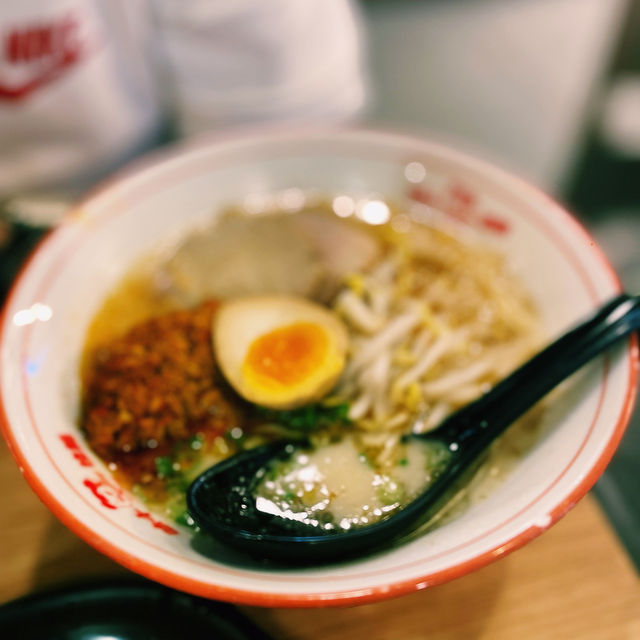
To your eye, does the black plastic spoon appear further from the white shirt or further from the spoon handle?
the white shirt

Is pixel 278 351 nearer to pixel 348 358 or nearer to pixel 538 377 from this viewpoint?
pixel 348 358

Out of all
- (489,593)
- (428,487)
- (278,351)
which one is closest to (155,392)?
(278,351)

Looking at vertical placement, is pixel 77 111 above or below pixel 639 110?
above

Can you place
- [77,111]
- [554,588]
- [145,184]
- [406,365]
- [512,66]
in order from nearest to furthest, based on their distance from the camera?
[554,588] < [406,365] < [145,184] < [77,111] < [512,66]

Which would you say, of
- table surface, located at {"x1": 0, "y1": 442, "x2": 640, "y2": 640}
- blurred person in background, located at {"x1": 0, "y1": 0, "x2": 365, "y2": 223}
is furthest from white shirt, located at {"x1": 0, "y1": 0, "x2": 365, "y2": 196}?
table surface, located at {"x1": 0, "y1": 442, "x2": 640, "y2": 640}

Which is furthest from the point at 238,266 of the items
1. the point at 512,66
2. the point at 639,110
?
the point at 639,110

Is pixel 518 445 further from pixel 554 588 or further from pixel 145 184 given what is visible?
pixel 145 184

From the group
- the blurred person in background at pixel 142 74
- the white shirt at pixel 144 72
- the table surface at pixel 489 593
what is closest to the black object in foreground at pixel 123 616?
the table surface at pixel 489 593
